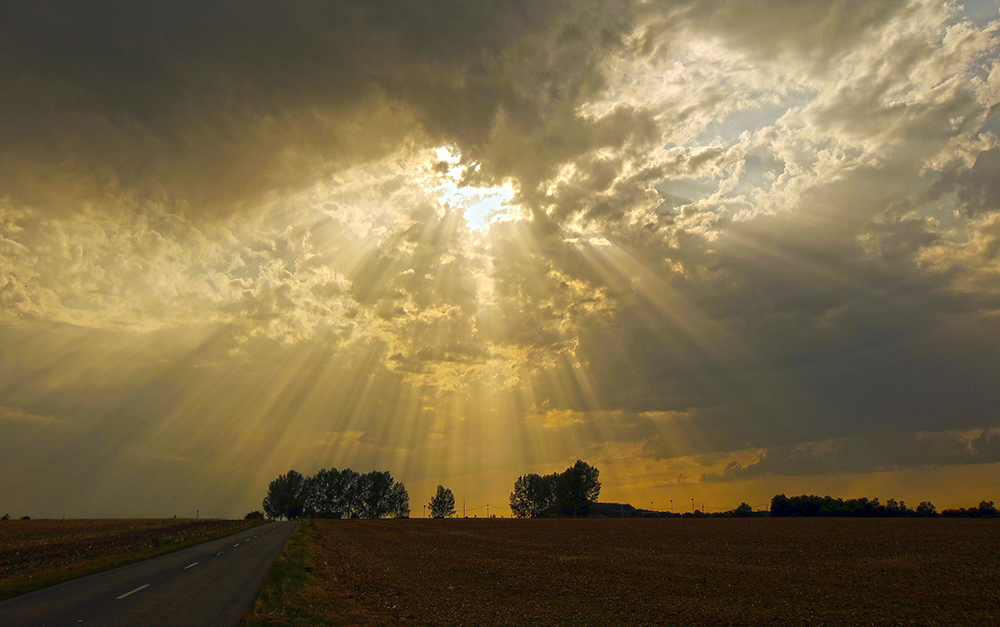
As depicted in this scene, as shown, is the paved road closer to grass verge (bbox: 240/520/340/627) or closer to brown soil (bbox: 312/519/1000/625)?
grass verge (bbox: 240/520/340/627)

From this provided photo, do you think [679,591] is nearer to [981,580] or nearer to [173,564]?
[981,580]

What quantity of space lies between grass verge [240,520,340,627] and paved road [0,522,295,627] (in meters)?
0.59

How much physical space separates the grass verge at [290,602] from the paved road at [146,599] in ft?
1.93

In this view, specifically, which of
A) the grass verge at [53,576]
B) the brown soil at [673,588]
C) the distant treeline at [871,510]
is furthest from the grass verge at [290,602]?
the distant treeline at [871,510]

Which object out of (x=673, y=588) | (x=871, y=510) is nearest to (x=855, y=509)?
(x=871, y=510)

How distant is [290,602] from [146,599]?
6.13 meters

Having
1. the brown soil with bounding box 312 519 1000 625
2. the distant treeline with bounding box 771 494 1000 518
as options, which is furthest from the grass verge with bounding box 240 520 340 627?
the distant treeline with bounding box 771 494 1000 518

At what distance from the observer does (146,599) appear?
73.7 feet

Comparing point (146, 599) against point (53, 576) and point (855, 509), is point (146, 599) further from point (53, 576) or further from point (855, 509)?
point (855, 509)

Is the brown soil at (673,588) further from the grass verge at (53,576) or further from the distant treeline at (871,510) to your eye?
the distant treeline at (871,510)

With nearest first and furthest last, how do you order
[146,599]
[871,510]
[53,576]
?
[146,599]
[53,576]
[871,510]

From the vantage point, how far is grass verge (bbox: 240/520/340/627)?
18062mm

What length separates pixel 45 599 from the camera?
2348 cm

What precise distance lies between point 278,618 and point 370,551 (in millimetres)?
37624
